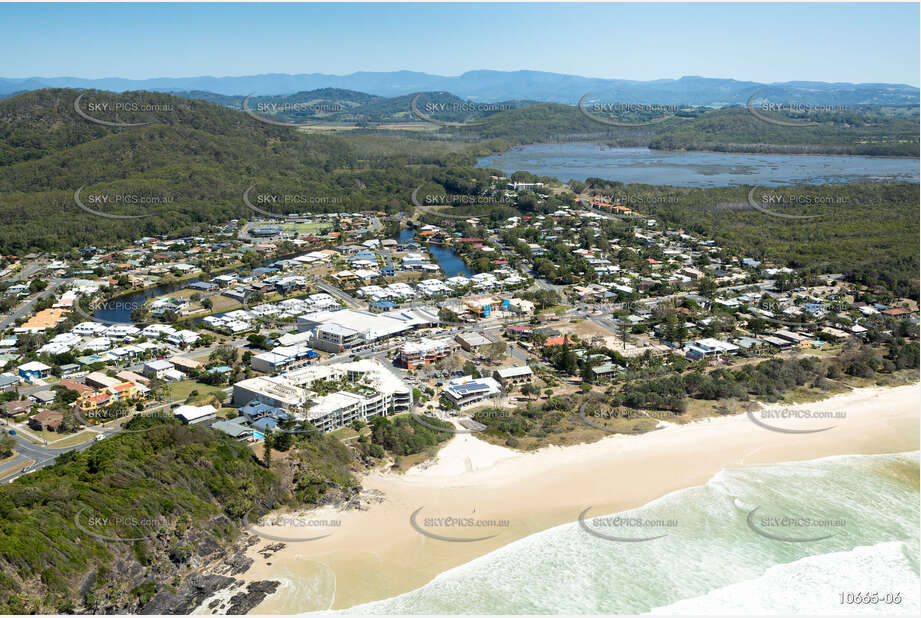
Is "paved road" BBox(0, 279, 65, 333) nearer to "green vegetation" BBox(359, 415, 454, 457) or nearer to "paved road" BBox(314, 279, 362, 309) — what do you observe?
"paved road" BBox(314, 279, 362, 309)

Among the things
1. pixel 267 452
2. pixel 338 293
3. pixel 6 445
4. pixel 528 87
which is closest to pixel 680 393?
pixel 267 452

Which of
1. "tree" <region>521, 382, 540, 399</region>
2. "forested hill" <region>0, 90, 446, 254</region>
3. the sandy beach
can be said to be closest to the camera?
the sandy beach

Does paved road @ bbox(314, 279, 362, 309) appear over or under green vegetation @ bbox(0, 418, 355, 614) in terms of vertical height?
over

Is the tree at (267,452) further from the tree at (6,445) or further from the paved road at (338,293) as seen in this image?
the paved road at (338,293)

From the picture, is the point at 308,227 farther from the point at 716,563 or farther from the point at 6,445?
the point at 716,563

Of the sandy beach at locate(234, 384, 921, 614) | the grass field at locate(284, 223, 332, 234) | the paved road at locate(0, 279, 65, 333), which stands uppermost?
the grass field at locate(284, 223, 332, 234)

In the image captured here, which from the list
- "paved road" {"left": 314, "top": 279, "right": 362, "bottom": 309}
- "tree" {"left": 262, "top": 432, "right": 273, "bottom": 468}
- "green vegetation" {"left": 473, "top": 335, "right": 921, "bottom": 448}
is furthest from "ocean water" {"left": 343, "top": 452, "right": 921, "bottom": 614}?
"paved road" {"left": 314, "top": 279, "right": 362, "bottom": 309}
